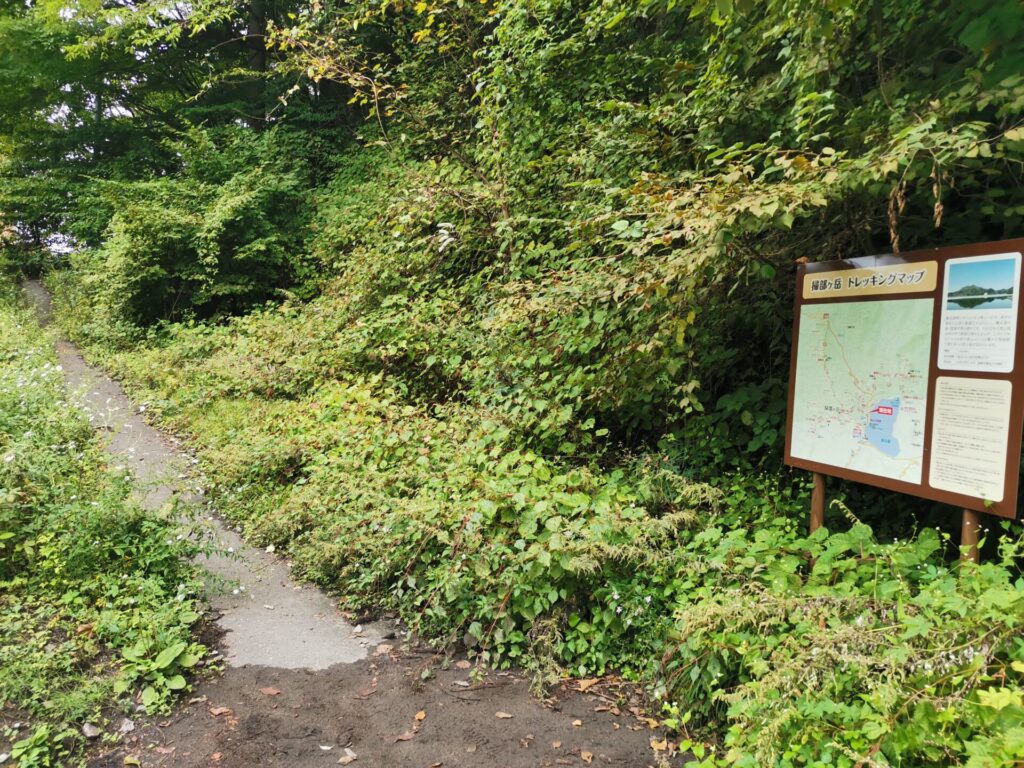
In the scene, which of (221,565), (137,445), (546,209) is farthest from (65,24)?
(221,565)

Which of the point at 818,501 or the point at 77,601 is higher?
the point at 818,501

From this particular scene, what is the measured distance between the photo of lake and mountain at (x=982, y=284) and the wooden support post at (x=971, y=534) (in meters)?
1.03

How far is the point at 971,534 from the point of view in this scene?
3123 mm

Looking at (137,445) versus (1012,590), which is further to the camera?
(137,445)

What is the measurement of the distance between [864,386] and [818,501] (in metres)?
0.78

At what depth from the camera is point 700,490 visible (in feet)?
14.6

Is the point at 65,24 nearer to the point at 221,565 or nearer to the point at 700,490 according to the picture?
the point at 221,565

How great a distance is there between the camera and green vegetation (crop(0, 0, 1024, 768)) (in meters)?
2.95

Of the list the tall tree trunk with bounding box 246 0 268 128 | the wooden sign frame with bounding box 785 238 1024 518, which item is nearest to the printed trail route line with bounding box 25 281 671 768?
the wooden sign frame with bounding box 785 238 1024 518

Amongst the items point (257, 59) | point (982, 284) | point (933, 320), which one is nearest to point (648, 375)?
point (933, 320)

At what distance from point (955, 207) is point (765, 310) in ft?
4.54

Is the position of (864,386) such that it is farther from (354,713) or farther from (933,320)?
(354,713)

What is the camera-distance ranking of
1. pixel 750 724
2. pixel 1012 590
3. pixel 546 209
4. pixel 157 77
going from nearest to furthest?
pixel 1012 590 < pixel 750 724 < pixel 546 209 < pixel 157 77

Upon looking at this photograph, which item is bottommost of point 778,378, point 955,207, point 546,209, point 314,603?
point 314,603
